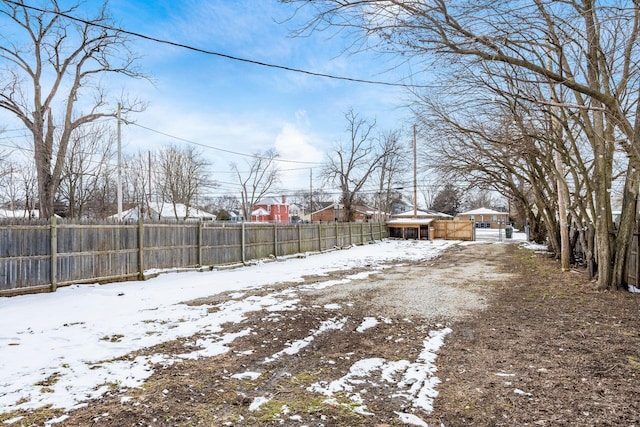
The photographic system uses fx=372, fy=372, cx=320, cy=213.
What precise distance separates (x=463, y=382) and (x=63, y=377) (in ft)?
12.6

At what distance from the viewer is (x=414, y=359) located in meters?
4.14

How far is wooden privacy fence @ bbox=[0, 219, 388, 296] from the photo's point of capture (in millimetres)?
7199

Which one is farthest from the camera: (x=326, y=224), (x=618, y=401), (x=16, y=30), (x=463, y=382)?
(x=326, y=224)

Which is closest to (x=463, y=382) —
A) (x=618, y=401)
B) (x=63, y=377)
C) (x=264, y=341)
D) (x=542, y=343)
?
(x=618, y=401)

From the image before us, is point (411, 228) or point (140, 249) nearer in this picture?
point (140, 249)

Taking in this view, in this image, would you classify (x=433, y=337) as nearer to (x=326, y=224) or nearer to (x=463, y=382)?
(x=463, y=382)

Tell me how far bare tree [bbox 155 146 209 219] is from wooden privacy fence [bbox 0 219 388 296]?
21.4 m

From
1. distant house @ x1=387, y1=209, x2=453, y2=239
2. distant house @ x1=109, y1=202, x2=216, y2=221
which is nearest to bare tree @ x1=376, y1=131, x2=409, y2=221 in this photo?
distant house @ x1=387, y1=209, x2=453, y2=239

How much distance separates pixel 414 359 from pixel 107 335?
157 inches

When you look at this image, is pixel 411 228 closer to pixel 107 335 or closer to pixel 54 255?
pixel 54 255

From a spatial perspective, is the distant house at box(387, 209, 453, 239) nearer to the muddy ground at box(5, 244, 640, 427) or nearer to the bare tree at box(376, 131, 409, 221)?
the bare tree at box(376, 131, 409, 221)

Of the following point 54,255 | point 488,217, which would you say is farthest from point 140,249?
point 488,217

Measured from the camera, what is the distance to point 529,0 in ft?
16.6

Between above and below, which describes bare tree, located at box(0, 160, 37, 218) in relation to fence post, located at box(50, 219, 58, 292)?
above
